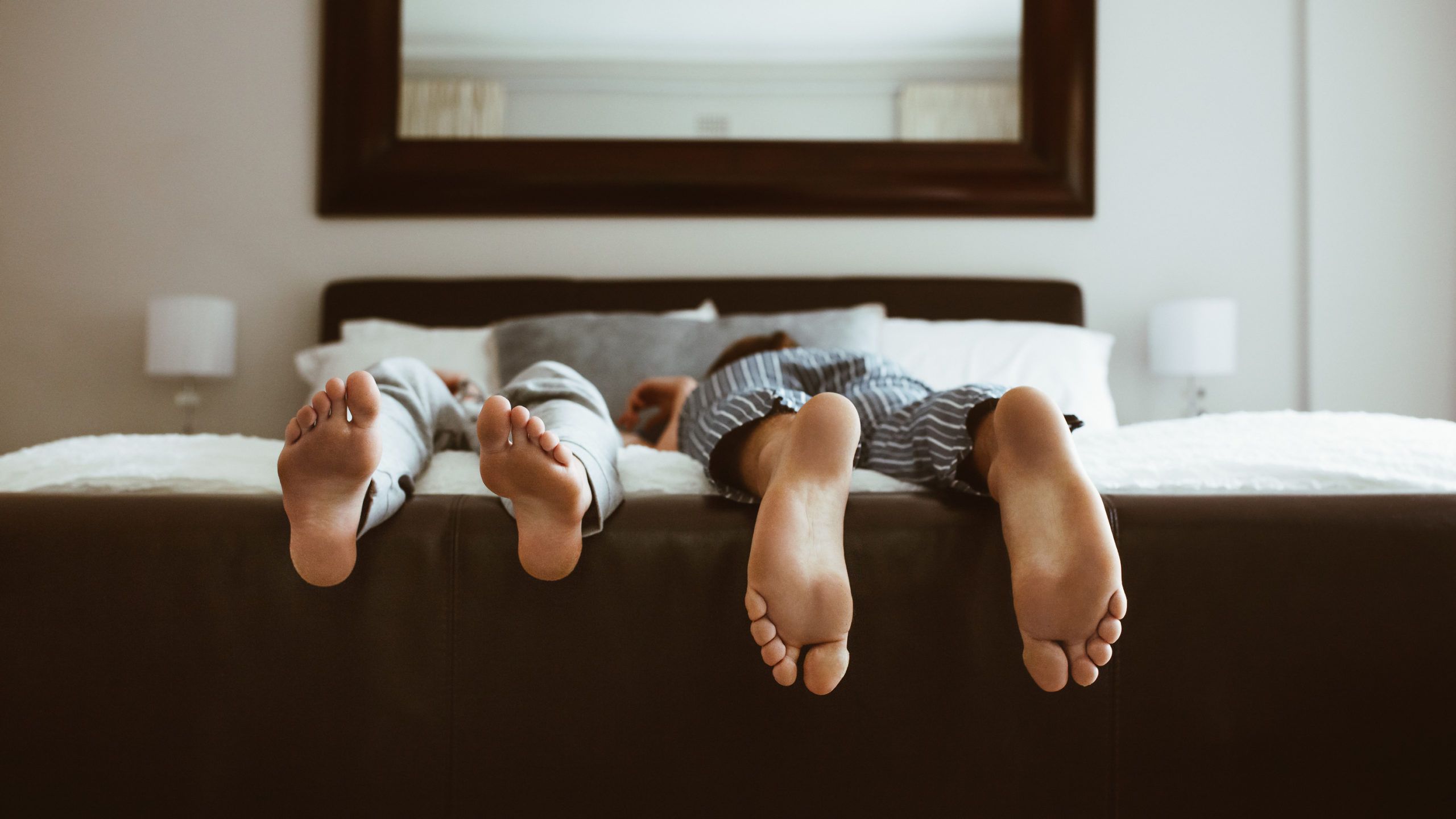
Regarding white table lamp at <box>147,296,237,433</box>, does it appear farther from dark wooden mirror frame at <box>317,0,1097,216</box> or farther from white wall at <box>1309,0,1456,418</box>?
white wall at <box>1309,0,1456,418</box>

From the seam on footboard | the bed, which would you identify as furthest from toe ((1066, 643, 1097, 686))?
the seam on footboard

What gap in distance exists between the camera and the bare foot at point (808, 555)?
658 mm

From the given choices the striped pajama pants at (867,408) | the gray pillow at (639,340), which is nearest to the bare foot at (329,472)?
the striped pajama pants at (867,408)

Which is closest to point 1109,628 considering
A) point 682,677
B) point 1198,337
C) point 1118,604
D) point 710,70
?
point 1118,604

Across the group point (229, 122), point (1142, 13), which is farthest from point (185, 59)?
point (1142, 13)

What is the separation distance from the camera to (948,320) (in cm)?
227

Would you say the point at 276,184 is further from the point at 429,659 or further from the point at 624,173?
the point at 429,659

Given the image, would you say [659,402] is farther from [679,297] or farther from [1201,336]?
[1201,336]

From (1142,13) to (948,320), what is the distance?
1189 mm

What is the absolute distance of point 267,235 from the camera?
244 cm

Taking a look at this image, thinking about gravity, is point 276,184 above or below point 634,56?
below

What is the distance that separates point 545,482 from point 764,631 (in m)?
0.22

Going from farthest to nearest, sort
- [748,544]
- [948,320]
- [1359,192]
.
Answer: [1359,192] < [948,320] < [748,544]

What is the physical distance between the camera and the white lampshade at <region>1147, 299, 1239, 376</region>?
215cm
